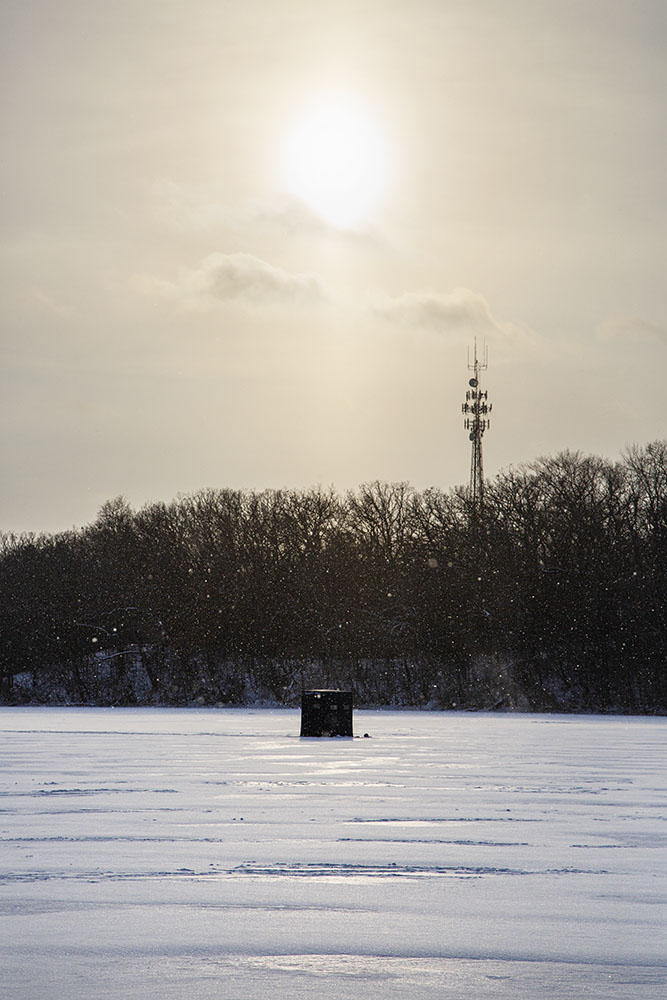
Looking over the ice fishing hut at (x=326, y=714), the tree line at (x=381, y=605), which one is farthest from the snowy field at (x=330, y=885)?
the tree line at (x=381, y=605)

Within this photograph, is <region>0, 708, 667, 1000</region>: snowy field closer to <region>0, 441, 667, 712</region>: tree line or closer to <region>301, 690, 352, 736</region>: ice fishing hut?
<region>301, 690, 352, 736</region>: ice fishing hut

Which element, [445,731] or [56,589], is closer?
[445,731]

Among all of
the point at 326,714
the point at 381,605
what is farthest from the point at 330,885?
the point at 381,605

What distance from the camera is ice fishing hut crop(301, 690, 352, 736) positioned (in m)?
28.9

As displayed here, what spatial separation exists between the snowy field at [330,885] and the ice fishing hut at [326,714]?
10901 millimetres

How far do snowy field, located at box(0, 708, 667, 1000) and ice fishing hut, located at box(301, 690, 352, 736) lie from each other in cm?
1090

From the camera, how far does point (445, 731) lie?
33.9 meters

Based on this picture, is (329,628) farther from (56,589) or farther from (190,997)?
(190,997)

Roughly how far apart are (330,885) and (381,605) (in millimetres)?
67654

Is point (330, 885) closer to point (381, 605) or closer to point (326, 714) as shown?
point (326, 714)

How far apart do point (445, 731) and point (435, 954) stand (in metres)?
27.8

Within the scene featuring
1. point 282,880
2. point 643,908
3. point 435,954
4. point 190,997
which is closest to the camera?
point 190,997

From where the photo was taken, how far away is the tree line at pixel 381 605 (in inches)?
2501

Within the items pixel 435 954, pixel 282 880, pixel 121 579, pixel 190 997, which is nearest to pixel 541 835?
pixel 282 880
